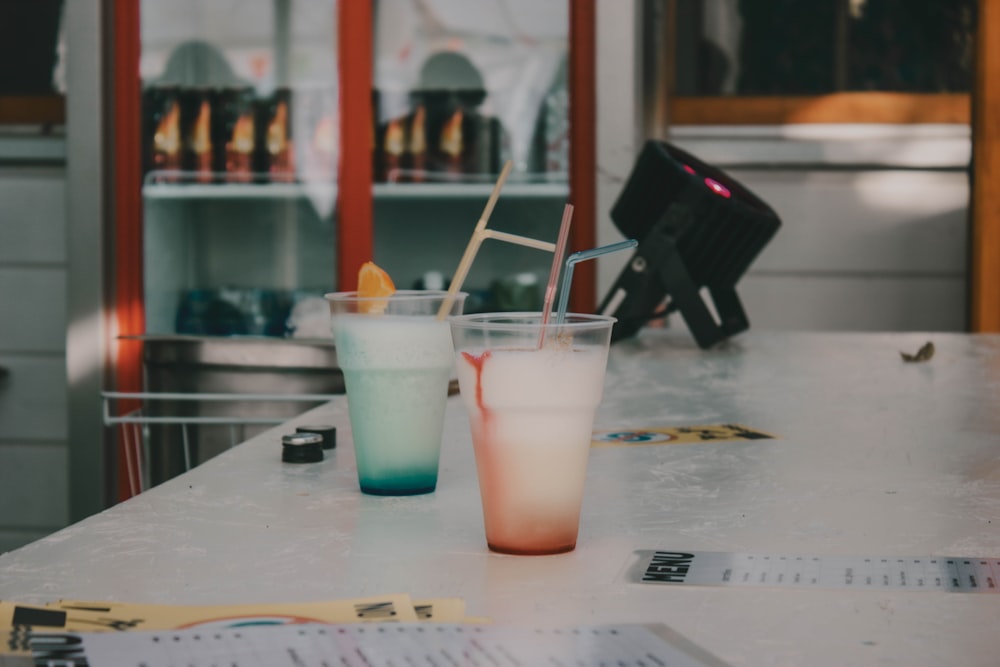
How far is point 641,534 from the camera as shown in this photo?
73 centimetres

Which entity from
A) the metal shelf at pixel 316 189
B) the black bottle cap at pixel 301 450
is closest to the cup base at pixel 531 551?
the black bottle cap at pixel 301 450

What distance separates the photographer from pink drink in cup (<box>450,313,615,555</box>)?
65 centimetres

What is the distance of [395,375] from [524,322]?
0.17m

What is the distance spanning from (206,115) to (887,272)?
186 cm

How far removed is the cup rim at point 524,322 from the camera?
65 centimetres

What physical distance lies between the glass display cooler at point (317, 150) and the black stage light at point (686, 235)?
941 mm

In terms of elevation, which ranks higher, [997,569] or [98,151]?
[98,151]

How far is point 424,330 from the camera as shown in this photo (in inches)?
32.4

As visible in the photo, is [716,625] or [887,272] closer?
[716,625]

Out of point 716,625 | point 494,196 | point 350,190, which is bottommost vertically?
point 716,625

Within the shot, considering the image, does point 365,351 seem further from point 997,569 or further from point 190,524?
point 997,569

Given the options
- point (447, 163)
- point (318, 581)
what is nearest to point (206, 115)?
point (447, 163)

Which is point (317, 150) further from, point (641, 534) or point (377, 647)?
point (377, 647)

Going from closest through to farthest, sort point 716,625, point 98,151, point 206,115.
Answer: point 716,625 < point 98,151 < point 206,115
